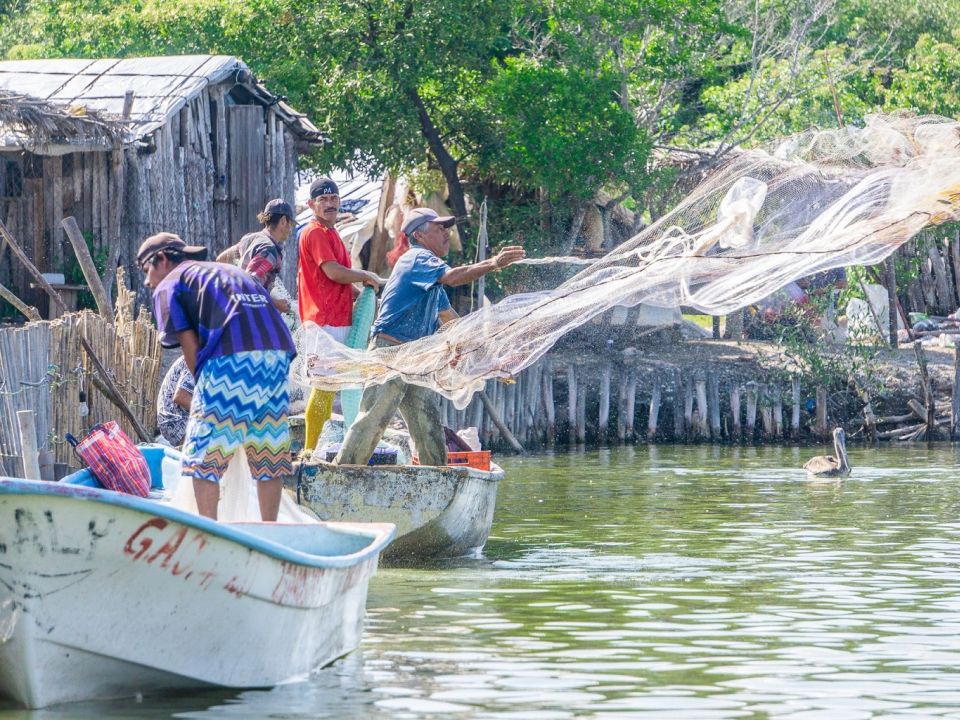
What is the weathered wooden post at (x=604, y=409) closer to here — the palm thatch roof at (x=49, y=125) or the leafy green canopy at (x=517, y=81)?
the leafy green canopy at (x=517, y=81)

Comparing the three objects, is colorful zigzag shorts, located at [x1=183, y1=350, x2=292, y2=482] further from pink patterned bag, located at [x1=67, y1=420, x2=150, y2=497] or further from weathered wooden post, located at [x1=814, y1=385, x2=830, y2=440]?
weathered wooden post, located at [x1=814, y1=385, x2=830, y2=440]

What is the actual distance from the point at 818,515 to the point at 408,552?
4.53 metres

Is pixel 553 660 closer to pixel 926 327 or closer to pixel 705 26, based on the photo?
pixel 705 26

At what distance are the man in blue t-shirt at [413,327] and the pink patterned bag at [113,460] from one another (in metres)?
1.66

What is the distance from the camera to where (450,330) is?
1110 centimetres

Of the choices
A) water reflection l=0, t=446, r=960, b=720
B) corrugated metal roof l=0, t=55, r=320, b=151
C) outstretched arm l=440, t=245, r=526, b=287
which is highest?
corrugated metal roof l=0, t=55, r=320, b=151

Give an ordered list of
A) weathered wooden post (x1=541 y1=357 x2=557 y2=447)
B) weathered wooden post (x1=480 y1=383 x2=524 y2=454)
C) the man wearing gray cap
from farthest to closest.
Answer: weathered wooden post (x1=541 y1=357 x2=557 y2=447) → weathered wooden post (x1=480 y1=383 x2=524 y2=454) → the man wearing gray cap

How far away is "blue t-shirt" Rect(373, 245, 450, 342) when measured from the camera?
37.1 ft

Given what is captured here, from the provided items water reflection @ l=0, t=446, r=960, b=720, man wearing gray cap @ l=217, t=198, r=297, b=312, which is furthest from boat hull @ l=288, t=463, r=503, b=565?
man wearing gray cap @ l=217, t=198, r=297, b=312

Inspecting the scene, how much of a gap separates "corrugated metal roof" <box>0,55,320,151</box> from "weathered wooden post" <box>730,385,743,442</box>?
21.7 feet

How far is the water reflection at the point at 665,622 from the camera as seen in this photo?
7.46 metres

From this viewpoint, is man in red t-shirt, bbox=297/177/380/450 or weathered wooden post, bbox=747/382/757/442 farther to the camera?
weathered wooden post, bbox=747/382/757/442

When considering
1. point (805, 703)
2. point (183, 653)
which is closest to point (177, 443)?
point (183, 653)

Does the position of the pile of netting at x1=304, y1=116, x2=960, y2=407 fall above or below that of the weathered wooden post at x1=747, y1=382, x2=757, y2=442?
above
